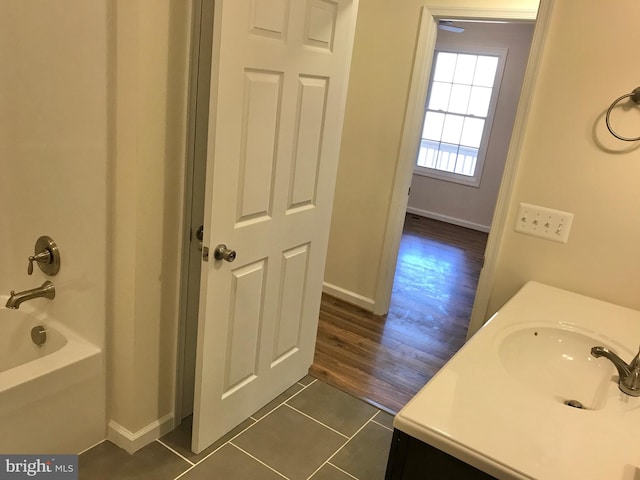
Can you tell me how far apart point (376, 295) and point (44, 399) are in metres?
2.23

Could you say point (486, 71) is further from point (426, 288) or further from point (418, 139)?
point (418, 139)

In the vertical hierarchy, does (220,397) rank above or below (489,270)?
below

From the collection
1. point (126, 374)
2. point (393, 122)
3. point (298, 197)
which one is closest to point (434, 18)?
point (393, 122)

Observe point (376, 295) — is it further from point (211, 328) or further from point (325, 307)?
point (211, 328)

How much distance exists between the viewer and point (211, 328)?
195 centimetres

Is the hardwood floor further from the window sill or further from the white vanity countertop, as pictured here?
the window sill

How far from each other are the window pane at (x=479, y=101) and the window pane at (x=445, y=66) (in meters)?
0.37

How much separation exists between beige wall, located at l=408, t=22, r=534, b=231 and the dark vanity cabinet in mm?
4924

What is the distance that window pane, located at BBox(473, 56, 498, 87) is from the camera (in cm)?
592

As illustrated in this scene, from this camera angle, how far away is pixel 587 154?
6.03ft

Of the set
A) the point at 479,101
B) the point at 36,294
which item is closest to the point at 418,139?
the point at 36,294

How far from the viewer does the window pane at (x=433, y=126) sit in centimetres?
652

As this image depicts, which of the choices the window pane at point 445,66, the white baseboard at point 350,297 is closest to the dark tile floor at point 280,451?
the white baseboard at point 350,297

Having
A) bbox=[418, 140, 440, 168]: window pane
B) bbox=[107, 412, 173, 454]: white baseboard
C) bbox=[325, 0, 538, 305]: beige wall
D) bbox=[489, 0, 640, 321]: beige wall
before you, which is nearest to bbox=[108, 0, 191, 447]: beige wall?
bbox=[107, 412, 173, 454]: white baseboard
